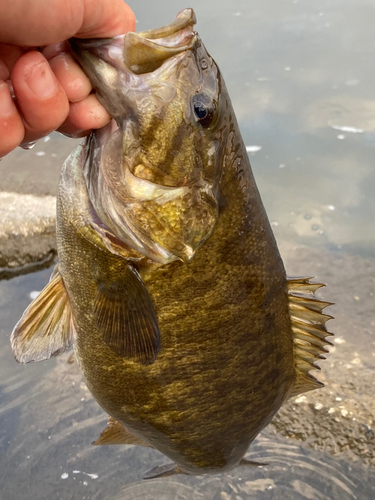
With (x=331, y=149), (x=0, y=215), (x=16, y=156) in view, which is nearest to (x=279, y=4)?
(x=331, y=149)

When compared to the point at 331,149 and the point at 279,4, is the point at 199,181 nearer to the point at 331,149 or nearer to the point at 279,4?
the point at 331,149

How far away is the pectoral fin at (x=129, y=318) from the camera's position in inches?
58.0

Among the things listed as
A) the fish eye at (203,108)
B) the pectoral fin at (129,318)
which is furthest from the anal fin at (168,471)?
the fish eye at (203,108)

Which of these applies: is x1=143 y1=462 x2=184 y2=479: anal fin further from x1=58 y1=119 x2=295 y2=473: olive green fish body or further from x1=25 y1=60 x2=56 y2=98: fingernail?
x1=25 y1=60 x2=56 y2=98: fingernail

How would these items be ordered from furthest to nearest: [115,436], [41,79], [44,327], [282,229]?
[282,229], [115,436], [44,327], [41,79]

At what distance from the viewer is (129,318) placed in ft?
4.98

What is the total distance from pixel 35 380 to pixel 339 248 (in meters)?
2.84

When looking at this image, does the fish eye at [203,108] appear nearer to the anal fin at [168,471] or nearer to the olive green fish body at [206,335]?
the olive green fish body at [206,335]

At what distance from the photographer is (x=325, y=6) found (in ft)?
27.1

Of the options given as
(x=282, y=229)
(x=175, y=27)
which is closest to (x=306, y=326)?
(x=175, y=27)

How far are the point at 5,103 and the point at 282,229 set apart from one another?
12.6ft

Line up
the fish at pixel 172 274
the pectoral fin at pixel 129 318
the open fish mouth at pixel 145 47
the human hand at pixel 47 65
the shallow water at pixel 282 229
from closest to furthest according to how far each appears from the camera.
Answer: the human hand at pixel 47 65 < the open fish mouth at pixel 145 47 < the fish at pixel 172 274 < the pectoral fin at pixel 129 318 < the shallow water at pixel 282 229

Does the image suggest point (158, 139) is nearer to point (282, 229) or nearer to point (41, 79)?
point (41, 79)

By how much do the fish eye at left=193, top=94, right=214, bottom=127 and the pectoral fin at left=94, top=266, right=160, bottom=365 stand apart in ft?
1.52
